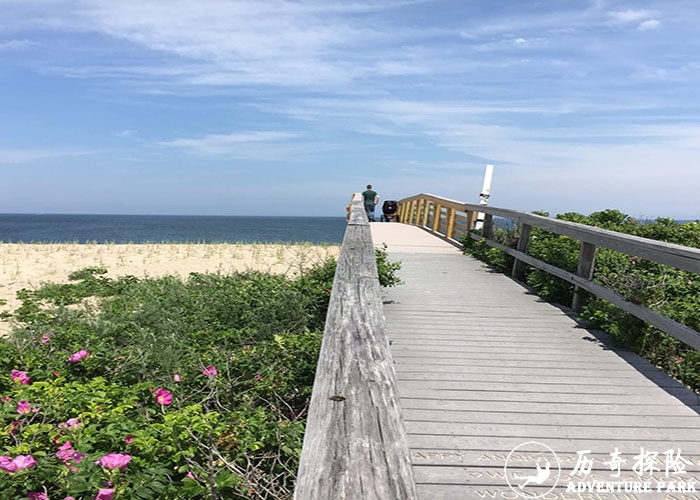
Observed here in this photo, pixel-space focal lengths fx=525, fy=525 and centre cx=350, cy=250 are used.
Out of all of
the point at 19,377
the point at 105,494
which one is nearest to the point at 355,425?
the point at 105,494

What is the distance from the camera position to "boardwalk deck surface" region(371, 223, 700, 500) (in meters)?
2.77

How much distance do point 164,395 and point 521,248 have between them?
602cm

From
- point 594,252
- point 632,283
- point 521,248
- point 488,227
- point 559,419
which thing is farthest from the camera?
point 488,227

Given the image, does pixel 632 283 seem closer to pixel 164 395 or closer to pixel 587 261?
pixel 587 261

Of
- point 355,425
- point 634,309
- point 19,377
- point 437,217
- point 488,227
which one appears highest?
point 437,217

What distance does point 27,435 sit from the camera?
123 inches

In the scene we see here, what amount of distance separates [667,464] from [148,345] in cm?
470

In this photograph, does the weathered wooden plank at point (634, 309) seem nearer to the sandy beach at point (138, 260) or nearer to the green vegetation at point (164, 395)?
the green vegetation at point (164, 395)

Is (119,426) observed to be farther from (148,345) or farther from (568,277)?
(568,277)

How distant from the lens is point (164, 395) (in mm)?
3723

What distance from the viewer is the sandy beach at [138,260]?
11703 mm

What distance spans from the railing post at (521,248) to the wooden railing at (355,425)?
20.2ft

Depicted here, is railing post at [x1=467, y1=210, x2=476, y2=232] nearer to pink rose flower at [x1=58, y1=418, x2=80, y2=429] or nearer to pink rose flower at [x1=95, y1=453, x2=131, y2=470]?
pink rose flower at [x1=58, y1=418, x2=80, y2=429]

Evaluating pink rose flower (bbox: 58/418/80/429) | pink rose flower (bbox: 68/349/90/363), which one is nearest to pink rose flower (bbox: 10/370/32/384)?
pink rose flower (bbox: 68/349/90/363)
